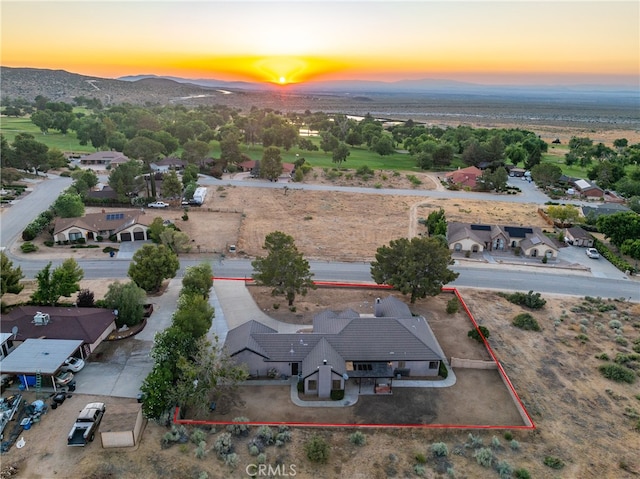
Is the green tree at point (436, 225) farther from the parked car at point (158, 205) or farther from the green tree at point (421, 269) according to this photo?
the parked car at point (158, 205)

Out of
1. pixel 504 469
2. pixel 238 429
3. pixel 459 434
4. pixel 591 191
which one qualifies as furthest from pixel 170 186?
pixel 591 191

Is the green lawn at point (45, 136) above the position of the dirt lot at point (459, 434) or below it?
above

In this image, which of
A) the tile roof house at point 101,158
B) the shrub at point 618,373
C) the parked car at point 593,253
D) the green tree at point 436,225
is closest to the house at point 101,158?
the tile roof house at point 101,158

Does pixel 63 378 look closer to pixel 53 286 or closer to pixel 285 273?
pixel 53 286

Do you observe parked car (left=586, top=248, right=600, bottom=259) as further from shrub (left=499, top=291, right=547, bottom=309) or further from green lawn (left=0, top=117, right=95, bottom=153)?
green lawn (left=0, top=117, right=95, bottom=153)

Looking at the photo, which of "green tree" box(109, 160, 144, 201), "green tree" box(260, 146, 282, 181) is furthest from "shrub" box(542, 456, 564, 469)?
"green tree" box(260, 146, 282, 181)

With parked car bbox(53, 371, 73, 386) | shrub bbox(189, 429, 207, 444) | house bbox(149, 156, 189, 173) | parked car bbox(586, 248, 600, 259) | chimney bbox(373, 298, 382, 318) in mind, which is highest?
house bbox(149, 156, 189, 173)
